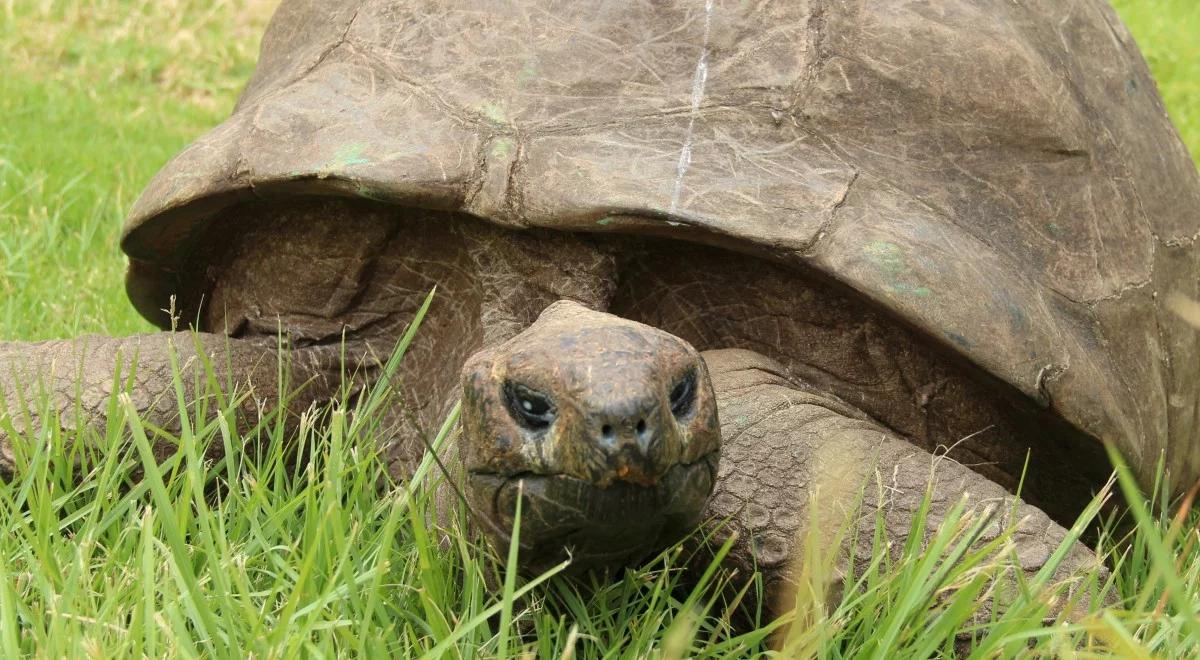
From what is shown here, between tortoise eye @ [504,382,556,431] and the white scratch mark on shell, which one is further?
the white scratch mark on shell

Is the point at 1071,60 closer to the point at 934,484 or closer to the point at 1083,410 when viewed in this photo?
the point at 1083,410

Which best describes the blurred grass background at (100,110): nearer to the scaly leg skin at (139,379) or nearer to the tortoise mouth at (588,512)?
the scaly leg skin at (139,379)

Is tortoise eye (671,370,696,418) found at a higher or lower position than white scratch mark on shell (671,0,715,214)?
lower

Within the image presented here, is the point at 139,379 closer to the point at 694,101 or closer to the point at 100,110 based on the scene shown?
the point at 694,101

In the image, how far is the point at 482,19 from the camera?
292cm

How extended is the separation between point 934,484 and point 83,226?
3392 millimetres

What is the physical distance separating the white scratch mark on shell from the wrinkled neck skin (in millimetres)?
199

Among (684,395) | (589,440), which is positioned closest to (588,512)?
(589,440)

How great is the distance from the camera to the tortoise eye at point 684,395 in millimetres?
2092

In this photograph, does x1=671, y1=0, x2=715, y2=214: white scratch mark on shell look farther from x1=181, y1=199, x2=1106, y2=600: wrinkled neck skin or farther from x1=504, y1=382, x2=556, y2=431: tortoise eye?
x1=504, y1=382, x2=556, y2=431: tortoise eye

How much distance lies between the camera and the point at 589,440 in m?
1.96

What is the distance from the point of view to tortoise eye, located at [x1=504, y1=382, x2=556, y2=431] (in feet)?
6.68

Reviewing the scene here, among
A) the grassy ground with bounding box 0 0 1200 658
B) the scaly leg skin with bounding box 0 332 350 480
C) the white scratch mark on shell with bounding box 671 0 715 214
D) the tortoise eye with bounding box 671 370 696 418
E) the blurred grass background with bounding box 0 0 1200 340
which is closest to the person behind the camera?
the grassy ground with bounding box 0 0 1200 658

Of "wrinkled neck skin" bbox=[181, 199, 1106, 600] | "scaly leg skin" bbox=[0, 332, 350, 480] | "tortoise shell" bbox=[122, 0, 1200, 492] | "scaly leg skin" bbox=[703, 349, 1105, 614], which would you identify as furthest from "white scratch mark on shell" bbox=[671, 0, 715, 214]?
"scaly leg skin" bbox=[0, 332, 350, 480]
